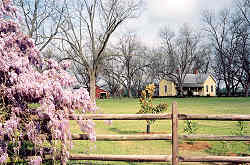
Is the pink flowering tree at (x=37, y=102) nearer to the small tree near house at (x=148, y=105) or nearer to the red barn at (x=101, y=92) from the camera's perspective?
the small tree near house at (x=148, y=105)

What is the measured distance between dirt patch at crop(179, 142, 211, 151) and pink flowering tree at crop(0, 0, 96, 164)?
4198 millimetres

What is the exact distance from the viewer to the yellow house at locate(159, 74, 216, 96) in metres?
61.3

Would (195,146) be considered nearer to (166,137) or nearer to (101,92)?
(166,137)

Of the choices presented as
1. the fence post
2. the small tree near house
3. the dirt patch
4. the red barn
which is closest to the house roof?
the red barn

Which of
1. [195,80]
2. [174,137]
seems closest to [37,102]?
[174,137]

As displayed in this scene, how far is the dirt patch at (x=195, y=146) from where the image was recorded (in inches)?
300

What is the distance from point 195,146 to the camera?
7848mm

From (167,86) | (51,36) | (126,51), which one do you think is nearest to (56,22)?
(51,36)

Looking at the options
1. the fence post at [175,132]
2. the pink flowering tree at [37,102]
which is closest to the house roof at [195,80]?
the fence post at [175,132]

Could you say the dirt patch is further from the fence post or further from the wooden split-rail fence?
the fence post

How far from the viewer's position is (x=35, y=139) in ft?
13.2

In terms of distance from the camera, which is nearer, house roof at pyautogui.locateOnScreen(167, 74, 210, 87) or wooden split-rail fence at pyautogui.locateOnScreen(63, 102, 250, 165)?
wooden split-rail fence at pyautogui.locateOnScreen(63, 102, 250, 165)

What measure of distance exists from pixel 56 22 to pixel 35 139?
25.9 metres

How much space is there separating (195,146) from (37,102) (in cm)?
545
